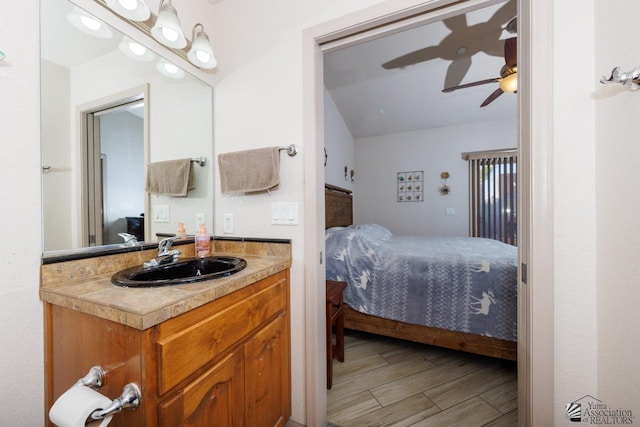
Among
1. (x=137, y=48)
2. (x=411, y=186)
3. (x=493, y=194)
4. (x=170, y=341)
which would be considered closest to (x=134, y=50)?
(x=137, y=48)

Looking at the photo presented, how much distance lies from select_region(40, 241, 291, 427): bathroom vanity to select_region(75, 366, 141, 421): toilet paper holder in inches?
0.6

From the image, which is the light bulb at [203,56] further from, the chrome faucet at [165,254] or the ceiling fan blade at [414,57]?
the ceiling fan blade at [414,57]

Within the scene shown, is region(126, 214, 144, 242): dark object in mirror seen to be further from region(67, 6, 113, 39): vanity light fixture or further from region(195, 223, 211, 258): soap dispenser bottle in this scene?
region(67, 6, 113, 39): vanity light fixture

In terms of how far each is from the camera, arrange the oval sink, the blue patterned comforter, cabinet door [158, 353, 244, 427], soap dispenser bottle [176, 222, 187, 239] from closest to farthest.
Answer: cabinet door [158, 353, 244, 427], the oval sink, soap dispenser bottle [176, 222, 187, 239], the blue patterned comforter

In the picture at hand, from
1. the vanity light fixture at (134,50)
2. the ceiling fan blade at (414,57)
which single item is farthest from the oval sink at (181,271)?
the ceiling fan blade at (414,57)

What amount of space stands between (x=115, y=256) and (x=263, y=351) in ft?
2.48

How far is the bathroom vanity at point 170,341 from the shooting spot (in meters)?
0.64

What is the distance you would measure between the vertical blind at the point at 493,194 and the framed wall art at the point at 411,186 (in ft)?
2.64

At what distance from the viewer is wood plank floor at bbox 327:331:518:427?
1.46 m

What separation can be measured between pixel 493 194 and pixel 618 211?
4035 mm

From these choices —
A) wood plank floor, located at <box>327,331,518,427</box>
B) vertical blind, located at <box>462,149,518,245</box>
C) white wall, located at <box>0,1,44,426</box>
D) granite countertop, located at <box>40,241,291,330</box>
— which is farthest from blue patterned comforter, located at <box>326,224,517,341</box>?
vertical blind, located at <box>462,149,518,245</box>

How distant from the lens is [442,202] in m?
4.49

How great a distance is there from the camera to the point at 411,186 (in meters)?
4.69

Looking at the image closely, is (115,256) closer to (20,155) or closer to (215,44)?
(20,155)
